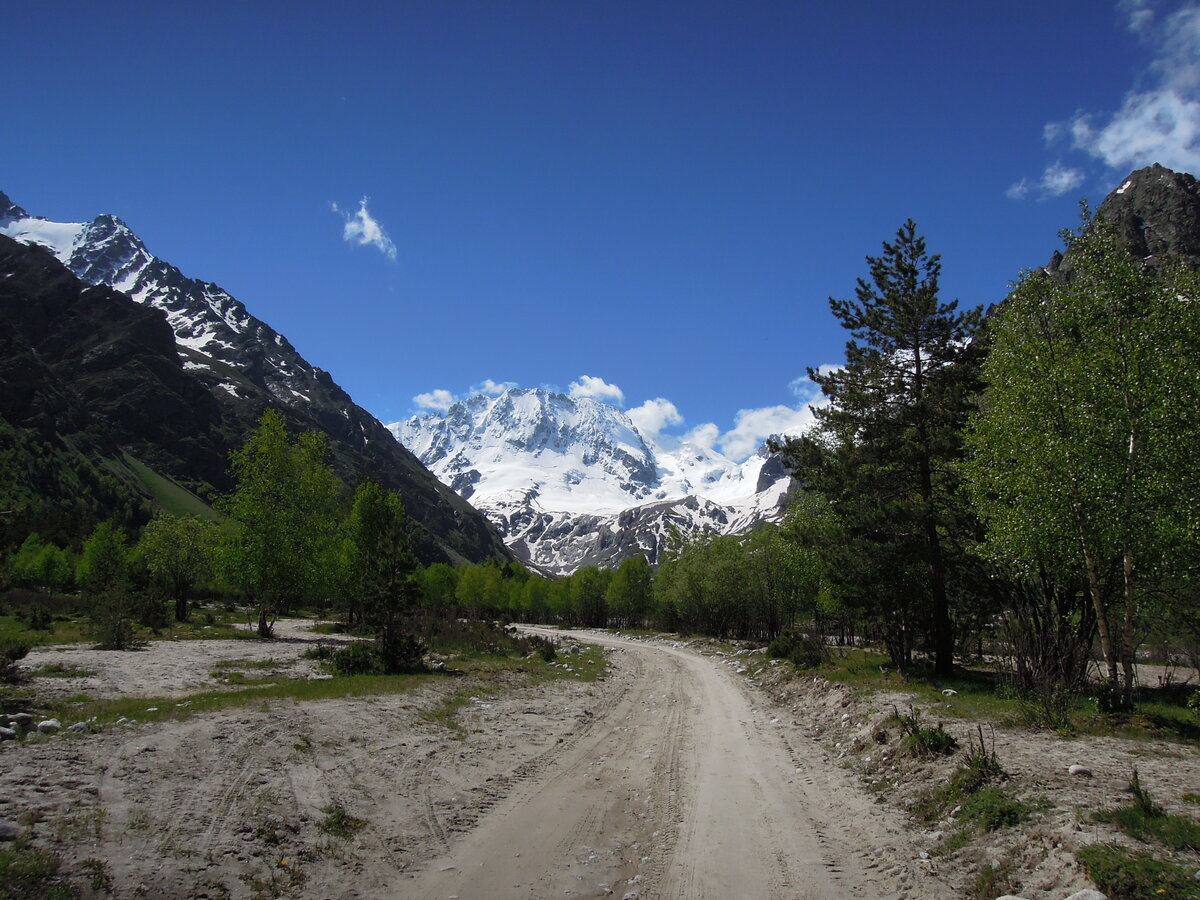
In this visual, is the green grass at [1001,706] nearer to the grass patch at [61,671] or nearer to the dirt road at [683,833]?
the dirt road at [683,833]

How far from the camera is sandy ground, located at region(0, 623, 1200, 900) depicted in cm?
766

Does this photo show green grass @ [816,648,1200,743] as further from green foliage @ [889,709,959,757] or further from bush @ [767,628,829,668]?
bush @ [767,628,829,668]

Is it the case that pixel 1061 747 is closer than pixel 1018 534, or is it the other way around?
pixel 1061 747

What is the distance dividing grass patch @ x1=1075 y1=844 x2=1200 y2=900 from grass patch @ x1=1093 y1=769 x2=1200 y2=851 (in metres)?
0.54

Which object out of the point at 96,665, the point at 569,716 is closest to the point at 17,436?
the point at 96,665

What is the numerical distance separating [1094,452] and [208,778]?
20855 millimetres

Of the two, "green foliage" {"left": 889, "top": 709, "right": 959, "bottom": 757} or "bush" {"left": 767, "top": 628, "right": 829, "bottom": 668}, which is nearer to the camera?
"green foliage" {"left": 889, "top": 709, "right": 959, "bottom": 757}

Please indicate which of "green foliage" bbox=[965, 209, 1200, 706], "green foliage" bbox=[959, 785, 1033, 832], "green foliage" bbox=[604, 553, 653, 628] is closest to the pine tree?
"green foliage" bbox=[965, 209, 1200, 706]

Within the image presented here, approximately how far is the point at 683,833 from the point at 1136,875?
576 cm

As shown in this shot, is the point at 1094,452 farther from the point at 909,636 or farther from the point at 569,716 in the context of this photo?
the point at 569,716

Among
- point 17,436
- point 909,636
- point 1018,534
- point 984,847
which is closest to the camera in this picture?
point 984,847

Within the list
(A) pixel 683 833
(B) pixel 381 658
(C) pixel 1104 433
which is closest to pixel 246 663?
(B) pixel 381 658

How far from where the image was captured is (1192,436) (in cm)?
1522

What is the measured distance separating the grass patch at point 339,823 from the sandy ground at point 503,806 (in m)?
0.18
